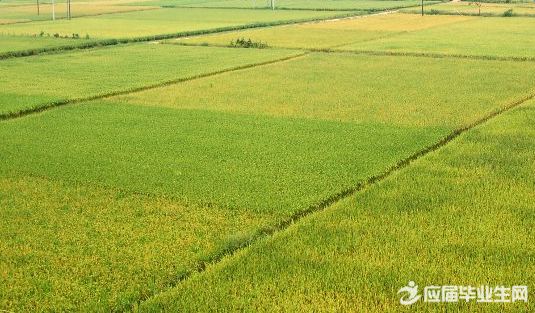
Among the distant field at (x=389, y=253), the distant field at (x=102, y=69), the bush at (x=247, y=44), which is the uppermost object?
the bush at (x=247, y=44)

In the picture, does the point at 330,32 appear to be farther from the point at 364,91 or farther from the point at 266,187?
the point at 266,187

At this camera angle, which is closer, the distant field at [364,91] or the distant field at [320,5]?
the distant field at [364,91]

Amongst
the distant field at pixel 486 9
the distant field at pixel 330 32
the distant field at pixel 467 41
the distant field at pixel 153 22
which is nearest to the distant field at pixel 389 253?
the distant field at pixel 467 41

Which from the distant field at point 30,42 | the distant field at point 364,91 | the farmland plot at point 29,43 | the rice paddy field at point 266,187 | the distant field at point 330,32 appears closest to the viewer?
the rice paddy field at point 266,187

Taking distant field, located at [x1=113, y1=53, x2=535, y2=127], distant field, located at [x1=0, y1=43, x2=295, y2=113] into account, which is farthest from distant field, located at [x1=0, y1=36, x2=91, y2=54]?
distant field, located at [x1=113, y1=53, x2=535, y2=127]

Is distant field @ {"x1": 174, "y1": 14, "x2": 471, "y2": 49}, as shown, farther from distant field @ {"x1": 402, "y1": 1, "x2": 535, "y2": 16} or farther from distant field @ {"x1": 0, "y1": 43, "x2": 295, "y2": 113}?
distant field @ {"x1": 402, "y1": 1, "x2": 535, "y2": 16}

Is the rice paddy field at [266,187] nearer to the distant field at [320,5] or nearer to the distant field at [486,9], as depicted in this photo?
the distant field at [486,9]
